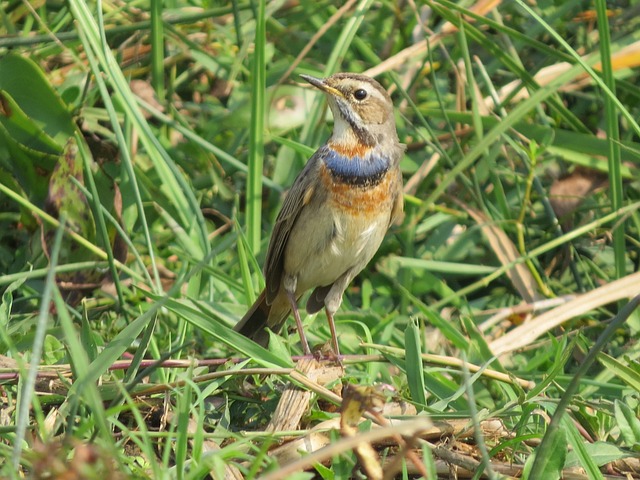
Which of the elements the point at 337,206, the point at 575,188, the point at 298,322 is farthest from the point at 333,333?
the point at 575,188

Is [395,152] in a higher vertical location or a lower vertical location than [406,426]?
lower

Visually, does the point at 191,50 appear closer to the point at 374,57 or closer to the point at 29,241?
the point at 374,57

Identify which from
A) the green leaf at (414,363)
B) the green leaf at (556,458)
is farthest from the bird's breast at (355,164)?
the green leaf at (556,458)

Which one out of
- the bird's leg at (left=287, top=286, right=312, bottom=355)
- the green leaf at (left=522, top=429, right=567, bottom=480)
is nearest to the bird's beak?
the bird's leg at (left=287, top=286, right=312, bottom=355)

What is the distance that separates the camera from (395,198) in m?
4.90

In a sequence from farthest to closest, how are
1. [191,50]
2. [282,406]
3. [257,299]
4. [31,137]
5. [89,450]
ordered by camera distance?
[191,50]
[31,137]
[257,299]
[282,406]
[89,450]

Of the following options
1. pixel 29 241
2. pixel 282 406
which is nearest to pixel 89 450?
pixel 282 406

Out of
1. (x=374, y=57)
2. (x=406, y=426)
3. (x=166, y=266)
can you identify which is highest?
(x=406, y=426)

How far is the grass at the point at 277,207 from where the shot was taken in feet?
11.7

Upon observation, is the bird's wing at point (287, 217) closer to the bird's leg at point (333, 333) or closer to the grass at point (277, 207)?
the grass at point (277, 207)

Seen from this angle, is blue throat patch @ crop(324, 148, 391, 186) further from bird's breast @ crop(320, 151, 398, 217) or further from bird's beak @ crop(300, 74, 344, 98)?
bird's beak @ crop(300, 74, 344, 98)

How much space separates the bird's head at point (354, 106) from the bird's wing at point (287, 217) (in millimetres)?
174

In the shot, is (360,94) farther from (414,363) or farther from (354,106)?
(414,363)

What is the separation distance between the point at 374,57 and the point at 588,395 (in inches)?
112
